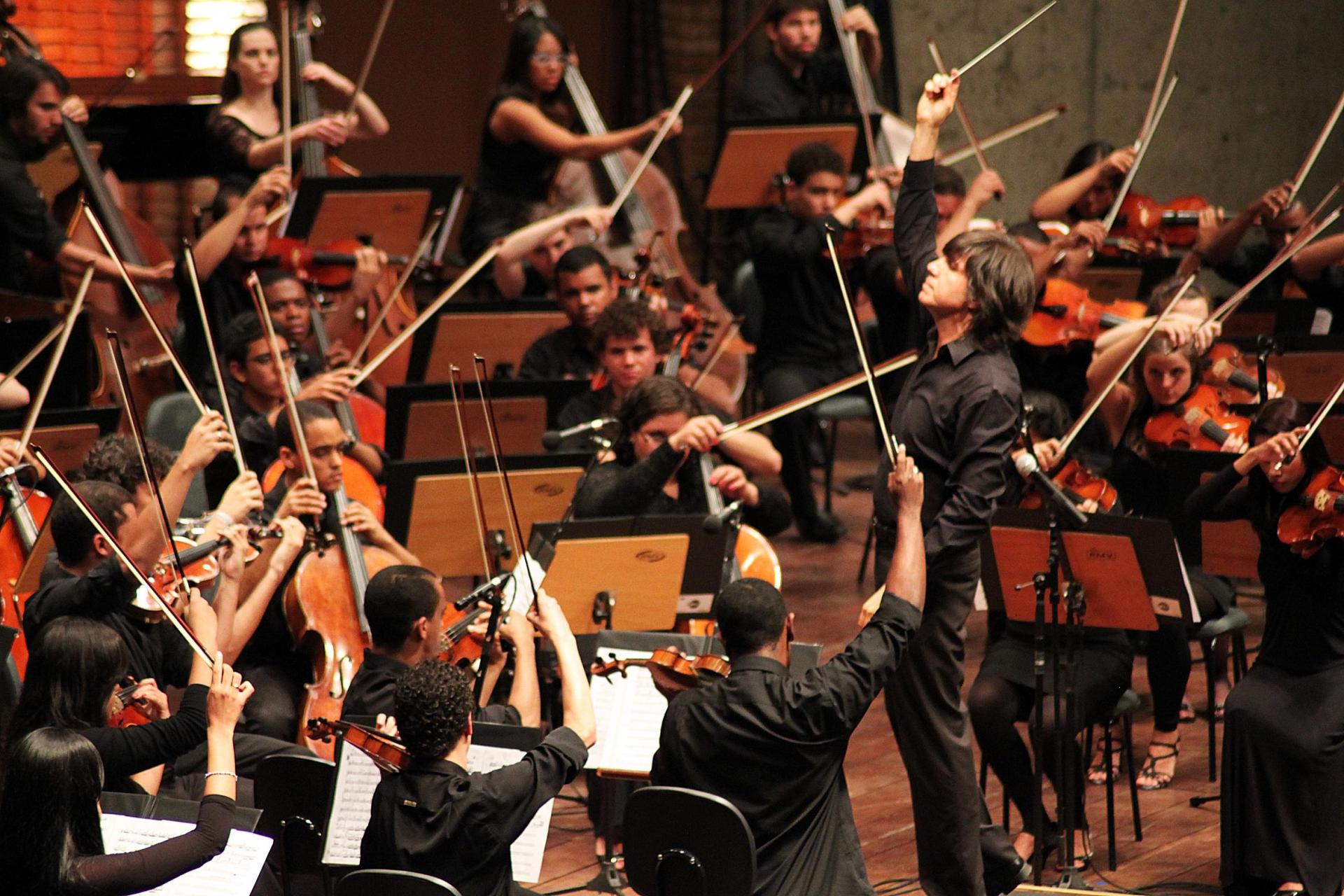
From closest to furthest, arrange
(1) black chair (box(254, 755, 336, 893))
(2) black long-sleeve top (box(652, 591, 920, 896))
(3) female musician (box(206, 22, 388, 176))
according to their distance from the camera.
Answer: (2) black long-sleeve top (box(652, 591, 920, 896))
(1) black chair (box(254, 755, 336, 893))
(3) female musician (box(206, 22, 388, 176))

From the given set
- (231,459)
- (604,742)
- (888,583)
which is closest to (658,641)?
(604,742)

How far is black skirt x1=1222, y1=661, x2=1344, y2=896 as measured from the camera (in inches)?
142

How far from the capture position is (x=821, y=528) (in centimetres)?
635

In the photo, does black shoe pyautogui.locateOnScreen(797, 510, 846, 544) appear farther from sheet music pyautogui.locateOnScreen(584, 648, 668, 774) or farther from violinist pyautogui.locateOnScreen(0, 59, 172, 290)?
sheet music pyautogui.locateOnScreen(584, 648, 668, 774)

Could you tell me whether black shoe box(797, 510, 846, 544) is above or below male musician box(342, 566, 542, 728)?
below

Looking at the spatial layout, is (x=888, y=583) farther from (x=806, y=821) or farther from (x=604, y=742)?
(x=604, y=742)

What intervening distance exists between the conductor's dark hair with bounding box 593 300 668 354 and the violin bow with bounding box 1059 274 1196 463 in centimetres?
119

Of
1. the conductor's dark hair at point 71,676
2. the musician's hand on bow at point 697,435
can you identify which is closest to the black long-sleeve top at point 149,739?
the conductor's dark hair at point 71,676

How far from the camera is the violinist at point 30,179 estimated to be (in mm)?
5258

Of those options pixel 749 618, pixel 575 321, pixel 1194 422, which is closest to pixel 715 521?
pixel 749 618

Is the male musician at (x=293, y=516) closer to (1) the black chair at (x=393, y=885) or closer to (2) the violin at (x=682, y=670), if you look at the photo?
(2) the violin at (x=682, y=670)

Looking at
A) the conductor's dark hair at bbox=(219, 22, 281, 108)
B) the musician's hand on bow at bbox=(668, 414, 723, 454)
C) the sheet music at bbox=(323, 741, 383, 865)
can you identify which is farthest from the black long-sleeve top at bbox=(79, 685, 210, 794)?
the conductor's dark hair at bbox=(219, 22, 281, 108)

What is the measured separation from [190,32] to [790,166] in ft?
9.49

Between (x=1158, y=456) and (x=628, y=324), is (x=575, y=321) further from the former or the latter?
(x=1158, y=456)
